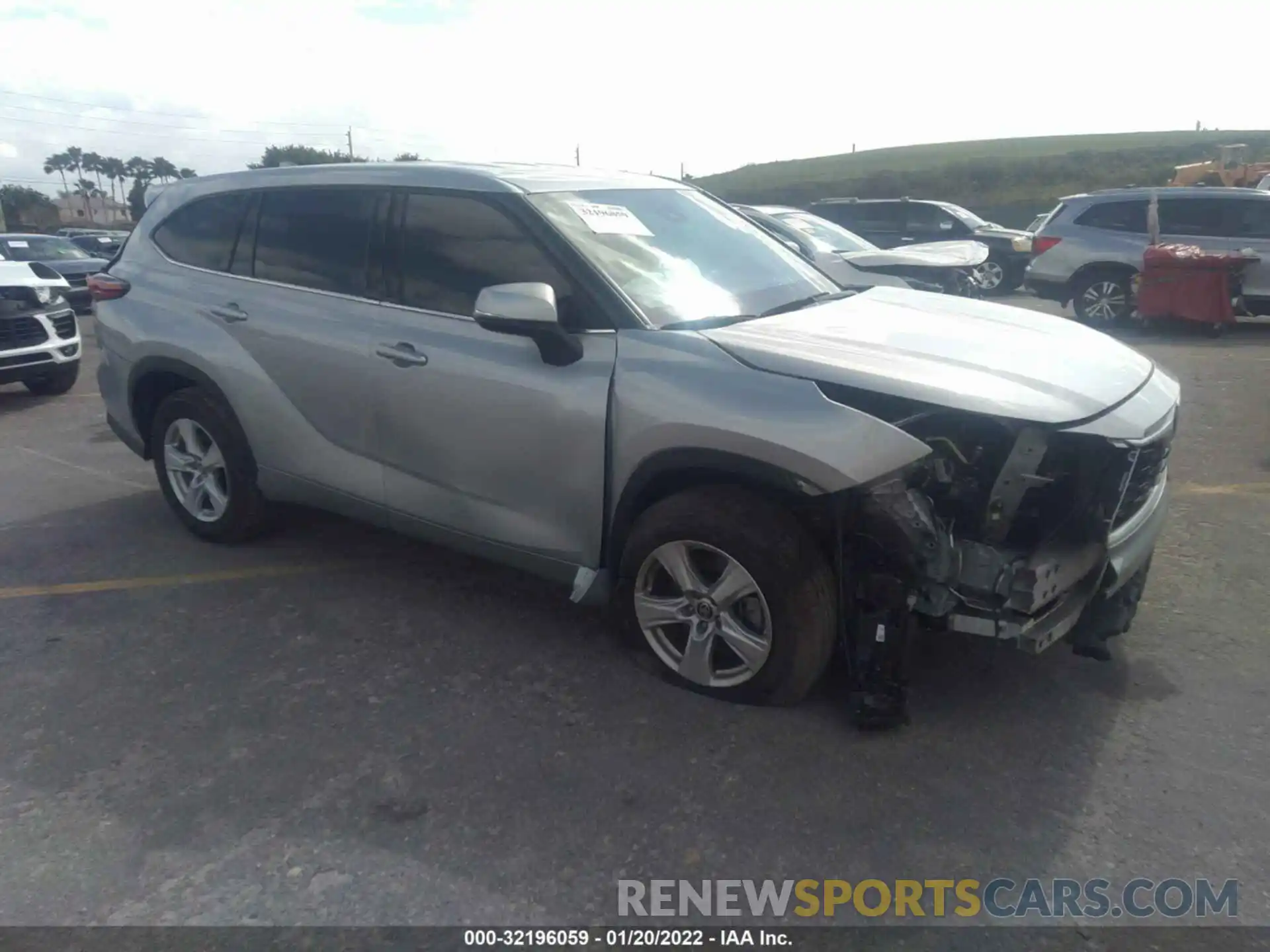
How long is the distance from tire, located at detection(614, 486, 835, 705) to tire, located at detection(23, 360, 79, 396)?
8.40m

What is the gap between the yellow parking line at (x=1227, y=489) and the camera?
5.88 m

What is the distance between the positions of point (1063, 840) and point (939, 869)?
0.40 m

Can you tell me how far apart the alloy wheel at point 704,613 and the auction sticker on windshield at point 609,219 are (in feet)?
4.33

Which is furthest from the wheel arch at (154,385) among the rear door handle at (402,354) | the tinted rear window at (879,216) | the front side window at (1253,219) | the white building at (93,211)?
the white building at (93,211)

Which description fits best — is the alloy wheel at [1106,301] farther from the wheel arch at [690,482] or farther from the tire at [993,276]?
the wheel arch at [690,482]

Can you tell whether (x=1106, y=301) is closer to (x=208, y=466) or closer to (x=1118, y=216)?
(x=1118, y=216)

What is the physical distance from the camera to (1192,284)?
41.1ft

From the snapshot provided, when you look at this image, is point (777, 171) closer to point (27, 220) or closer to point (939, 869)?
point (27, 220)

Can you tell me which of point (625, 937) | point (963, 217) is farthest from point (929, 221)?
point (625, 937)

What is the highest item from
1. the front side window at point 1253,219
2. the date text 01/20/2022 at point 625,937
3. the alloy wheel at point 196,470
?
the front side window at point 1253,219

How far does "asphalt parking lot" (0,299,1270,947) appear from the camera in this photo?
277 centimetres

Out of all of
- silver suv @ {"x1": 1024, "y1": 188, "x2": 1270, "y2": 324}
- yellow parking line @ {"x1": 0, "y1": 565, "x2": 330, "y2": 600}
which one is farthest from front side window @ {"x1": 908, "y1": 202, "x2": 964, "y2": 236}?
yellow parking line @ {"x1": 0, "y1": 565, "x2": 330, "y2": 600}

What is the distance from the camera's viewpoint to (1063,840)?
2.87 m

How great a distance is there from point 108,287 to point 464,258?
96.5 inches
